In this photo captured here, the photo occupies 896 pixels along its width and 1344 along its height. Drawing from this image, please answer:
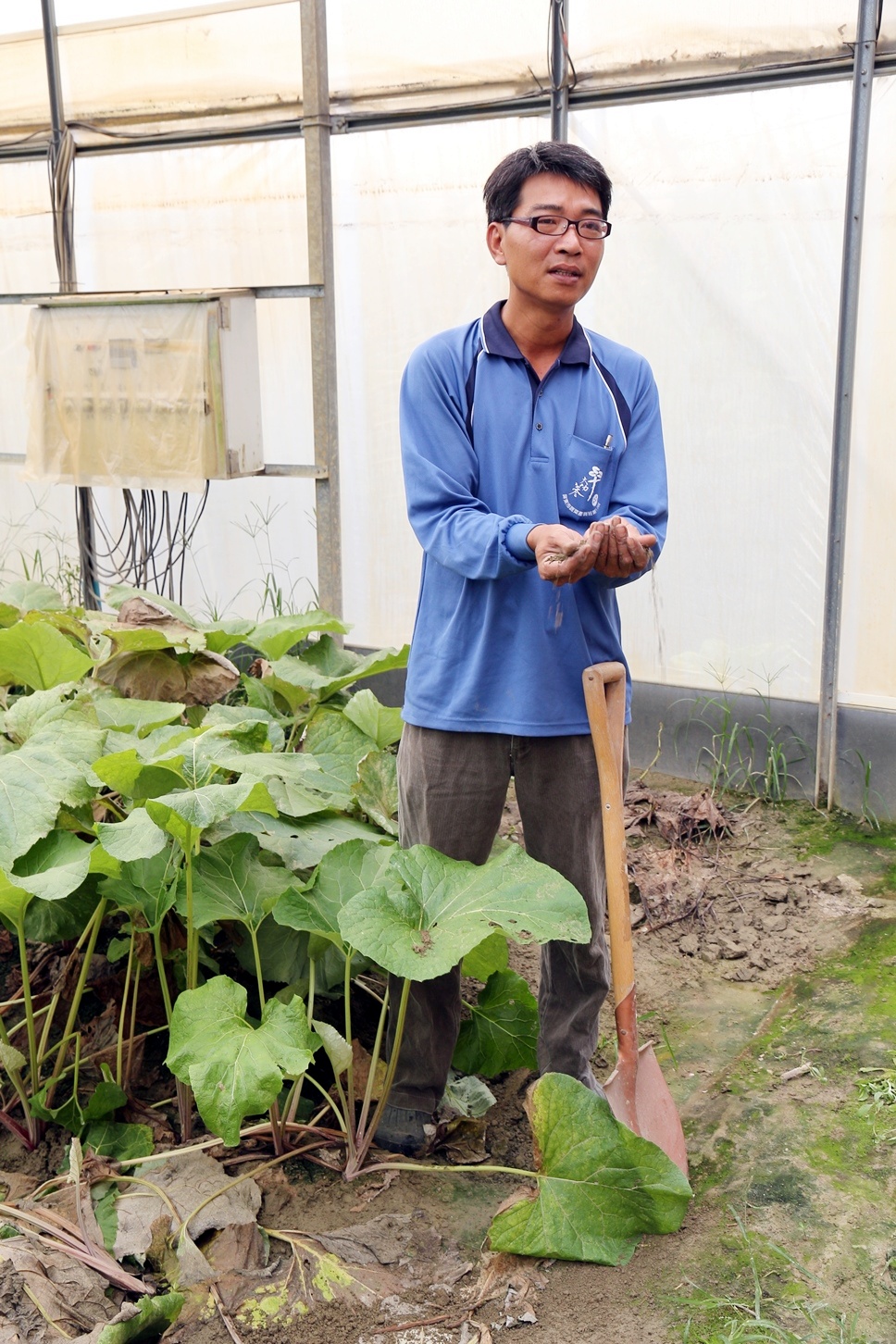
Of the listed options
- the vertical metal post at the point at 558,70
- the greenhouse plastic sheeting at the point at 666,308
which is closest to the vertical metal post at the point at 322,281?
the greenhouse plastic sheeting at the point at 666,308

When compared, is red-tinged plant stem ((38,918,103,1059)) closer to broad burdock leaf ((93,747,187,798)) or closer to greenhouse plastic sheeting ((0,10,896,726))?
broad burdock leaf ((93,747,187,798))

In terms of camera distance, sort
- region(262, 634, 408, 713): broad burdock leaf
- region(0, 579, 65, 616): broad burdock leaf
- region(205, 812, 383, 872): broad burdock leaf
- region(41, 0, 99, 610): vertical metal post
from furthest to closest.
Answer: region(41, 0, 99, 610): vertical metal post < region(0, 579, 65, 616): broad burdock leaf < region(262, 634, 408, 713): broad burdock leaf < region(205, 812, 383, 872): broad burdock leaf

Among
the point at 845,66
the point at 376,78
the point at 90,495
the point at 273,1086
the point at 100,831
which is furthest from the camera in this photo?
the point at 90,495

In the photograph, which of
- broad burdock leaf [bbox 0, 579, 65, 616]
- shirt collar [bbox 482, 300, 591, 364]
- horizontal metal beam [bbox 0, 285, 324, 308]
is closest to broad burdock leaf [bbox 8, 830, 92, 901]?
shirt collar [bbox 482, 300, 591, 364]

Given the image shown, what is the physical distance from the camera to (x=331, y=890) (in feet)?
7.85

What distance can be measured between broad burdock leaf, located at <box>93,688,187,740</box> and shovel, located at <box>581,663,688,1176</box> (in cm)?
101

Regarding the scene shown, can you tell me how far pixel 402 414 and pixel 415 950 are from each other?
91cm

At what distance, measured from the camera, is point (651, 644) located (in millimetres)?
4574

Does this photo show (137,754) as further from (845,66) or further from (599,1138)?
(845,66)

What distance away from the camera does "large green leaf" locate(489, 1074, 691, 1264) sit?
2.11 meters

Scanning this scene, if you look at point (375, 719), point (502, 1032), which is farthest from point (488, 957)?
point (375, 719)

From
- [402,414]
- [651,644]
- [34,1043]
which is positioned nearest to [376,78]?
[651,644]

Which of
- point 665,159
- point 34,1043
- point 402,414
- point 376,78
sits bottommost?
point 34,1043

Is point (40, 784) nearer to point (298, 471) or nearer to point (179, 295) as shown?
point (298, 471)
